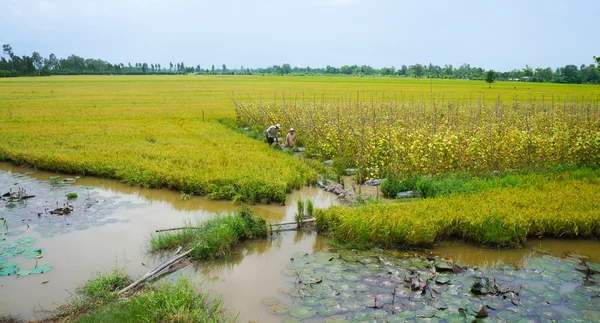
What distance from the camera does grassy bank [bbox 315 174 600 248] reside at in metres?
7.07

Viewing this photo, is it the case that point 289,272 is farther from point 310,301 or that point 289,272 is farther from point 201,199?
point 201,199

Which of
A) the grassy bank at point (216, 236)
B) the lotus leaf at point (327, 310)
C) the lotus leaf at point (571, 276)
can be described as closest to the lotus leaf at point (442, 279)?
the lotus leaf at point (327, 310)

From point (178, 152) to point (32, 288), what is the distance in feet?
24.8

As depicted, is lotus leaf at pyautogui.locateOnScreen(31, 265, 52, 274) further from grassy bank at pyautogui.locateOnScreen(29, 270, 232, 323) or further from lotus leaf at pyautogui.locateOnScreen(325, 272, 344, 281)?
lotus leaf at pyautogui.locateOnScreen(325, 272, 344, 281)

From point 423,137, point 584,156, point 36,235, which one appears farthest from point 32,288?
point 584,156

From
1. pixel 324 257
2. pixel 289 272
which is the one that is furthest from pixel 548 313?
pixel 289 272

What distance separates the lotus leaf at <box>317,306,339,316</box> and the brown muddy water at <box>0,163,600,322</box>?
0.56m

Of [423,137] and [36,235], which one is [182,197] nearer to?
[36,235]

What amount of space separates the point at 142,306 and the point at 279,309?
5.41 feet

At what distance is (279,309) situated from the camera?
5.25m

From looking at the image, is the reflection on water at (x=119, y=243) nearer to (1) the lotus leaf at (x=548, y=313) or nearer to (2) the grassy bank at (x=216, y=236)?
(2) the grassy bank at (x=216, y=236)

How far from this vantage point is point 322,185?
10.6m

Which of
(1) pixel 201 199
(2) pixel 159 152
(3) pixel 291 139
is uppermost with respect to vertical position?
(3) pixel 291 139

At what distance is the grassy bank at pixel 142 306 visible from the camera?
480 cm
